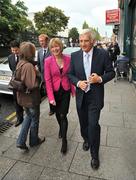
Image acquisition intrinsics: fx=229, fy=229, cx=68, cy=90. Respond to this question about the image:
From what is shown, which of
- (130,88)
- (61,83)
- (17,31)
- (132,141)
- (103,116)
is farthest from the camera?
(17,31)

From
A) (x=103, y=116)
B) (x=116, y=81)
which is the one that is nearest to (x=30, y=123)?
(x=103, y=116)

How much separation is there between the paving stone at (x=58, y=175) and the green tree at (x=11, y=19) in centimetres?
1928

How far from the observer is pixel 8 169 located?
327 cm

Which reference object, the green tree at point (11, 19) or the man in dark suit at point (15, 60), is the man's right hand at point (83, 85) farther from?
the green tree at point (11, 19)

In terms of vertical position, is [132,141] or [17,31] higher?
[17,31]

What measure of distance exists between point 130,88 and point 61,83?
5450 millimetres

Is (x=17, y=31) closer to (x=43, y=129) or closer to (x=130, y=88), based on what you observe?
(x=130, y=88)

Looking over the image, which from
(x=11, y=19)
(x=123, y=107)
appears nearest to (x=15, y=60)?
(x=123, y=107)

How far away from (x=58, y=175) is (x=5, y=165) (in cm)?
83

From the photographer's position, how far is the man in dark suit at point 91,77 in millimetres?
3027

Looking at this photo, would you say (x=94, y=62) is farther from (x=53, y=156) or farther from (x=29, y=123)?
(x=53, y=156)

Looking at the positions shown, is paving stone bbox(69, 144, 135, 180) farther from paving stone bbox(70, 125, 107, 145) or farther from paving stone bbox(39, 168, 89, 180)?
paving stone bbox(70, 125, 107, 145)

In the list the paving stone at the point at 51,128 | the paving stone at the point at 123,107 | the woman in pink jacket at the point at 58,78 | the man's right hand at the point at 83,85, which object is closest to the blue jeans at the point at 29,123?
the woman in pink jacket at the point at 58,78

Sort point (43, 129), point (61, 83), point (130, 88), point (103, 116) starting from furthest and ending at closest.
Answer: point (130, 88), point (103, 116), point (43, 129), point (61, 83)
